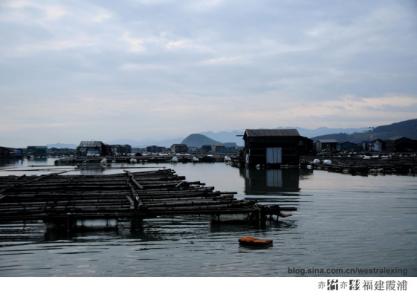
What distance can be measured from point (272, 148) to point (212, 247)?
151 ft

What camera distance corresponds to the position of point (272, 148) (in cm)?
6025

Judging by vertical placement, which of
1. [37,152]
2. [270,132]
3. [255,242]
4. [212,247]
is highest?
[270,132]

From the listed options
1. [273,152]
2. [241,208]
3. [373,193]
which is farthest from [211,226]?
[273,152]

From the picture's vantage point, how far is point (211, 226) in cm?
1864

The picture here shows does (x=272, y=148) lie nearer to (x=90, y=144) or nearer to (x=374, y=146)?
(x=90, y=144)

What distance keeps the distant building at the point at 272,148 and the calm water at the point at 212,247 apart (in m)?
36.6

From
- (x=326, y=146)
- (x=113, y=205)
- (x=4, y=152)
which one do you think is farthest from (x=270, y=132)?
(x=4, y=152)

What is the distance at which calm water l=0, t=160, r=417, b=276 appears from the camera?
42.0ft

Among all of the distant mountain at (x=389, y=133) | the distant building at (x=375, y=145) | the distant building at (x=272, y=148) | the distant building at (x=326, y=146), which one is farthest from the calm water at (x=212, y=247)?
the distant building at (x=326, y=146)

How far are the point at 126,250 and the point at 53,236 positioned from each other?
3.56m

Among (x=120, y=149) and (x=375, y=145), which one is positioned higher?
(x=120, y=149)

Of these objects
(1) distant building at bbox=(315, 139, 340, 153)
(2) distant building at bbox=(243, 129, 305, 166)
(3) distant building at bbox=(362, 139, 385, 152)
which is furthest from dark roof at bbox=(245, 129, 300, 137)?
(1) distant building at bbox=(315, 139, 340, 153)

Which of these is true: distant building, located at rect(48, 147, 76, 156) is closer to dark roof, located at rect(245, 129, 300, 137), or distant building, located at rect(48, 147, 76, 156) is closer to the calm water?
dark roof, located at rect(245, 129, 300, 137)

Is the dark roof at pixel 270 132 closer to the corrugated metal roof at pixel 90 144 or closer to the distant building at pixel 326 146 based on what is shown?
the corrugated metal roof at pixel 90 144
